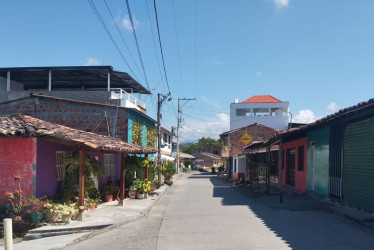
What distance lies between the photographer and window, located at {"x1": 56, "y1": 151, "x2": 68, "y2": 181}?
11211mm

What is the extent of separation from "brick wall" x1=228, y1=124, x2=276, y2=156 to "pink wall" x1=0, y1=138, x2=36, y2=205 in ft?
97.1

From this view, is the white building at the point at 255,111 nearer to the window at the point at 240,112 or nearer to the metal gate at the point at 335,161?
the window at the point at 240,112

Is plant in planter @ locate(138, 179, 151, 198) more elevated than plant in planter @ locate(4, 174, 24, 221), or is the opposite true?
plant in planter @ locate(4, 174, 24, 221)

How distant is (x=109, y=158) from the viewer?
16266 millimetres

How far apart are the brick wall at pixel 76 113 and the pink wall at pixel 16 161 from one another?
849 centimetres

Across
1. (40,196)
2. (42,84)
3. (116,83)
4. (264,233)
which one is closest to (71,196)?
(40,196)

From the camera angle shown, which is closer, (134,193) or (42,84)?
(134,193)

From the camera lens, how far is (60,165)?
11.4 metres

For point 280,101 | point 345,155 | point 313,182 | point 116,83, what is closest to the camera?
point 345,155

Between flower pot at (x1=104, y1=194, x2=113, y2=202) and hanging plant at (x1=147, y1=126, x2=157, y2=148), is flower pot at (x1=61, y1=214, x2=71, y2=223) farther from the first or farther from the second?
hanging plant at (x1=147, y1=126, x2=157, y2=148)

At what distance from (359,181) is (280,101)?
42.2 meters

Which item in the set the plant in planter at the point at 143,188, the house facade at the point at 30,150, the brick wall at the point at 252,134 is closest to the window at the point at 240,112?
the brick wall at the point at 252,134

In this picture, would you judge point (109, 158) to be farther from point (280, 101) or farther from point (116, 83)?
point (280, 101)

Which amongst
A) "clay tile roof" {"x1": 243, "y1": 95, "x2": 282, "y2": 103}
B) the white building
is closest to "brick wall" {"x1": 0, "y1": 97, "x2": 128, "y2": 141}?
the white building
